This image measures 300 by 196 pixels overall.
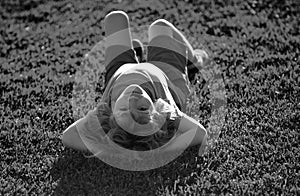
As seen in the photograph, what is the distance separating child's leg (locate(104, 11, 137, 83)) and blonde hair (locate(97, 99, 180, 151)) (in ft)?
2.33

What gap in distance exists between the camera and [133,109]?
2887 millimetres


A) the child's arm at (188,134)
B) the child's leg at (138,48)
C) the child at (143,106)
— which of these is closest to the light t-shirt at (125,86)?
the child at (143,106)

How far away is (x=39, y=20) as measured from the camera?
528 centimetres

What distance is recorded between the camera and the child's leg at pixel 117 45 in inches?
150

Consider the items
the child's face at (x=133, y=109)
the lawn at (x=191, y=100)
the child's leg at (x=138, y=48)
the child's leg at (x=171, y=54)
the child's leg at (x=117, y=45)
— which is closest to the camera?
the child's face at (x=133, y=109)

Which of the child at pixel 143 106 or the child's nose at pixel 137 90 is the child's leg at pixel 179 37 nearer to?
the child at pixel 143 106

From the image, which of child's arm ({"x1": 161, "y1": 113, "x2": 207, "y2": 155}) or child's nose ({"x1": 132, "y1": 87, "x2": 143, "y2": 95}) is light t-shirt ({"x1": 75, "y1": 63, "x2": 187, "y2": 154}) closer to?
child's arm ({"x1": 161, "y1": 113, "x2": 207, "y2": 155})

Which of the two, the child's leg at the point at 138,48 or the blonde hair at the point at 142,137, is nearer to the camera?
the blonde hair at the point at 142,137

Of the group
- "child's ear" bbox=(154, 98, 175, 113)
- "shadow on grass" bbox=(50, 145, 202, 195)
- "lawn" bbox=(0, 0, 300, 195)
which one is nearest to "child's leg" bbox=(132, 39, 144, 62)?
"lawn" bbox=(0, 0, 300, 195)

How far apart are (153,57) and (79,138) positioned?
0.94 metres

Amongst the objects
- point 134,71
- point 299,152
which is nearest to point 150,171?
point 134,71

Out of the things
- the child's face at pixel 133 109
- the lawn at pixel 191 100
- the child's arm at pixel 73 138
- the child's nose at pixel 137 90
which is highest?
the child's nose at pixel 137 90

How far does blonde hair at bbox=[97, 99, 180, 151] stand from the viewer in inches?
117

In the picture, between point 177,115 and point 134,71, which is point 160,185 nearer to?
point 177,115
